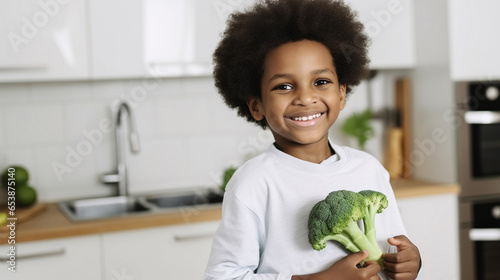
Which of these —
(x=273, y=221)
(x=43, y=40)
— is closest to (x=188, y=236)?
(x=43, y=40)

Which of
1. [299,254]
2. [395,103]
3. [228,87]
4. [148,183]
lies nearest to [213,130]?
[148,183]

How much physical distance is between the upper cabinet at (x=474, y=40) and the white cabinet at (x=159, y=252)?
1.20 meters

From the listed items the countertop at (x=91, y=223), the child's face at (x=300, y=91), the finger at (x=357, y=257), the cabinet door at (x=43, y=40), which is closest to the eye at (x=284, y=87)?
the child's face at (x=300, y=91)

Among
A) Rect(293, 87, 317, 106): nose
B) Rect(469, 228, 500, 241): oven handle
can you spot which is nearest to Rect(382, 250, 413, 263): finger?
Rect(293, 87, 317, 106): nose

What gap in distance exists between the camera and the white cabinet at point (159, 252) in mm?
2061

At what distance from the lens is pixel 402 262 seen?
3.30 ft

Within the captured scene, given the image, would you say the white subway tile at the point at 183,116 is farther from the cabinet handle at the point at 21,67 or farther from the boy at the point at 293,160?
the boy at the point at 293,160

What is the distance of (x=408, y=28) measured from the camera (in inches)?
103

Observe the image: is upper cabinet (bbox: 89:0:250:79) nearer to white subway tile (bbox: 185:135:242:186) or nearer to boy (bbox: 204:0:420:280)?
white subway tile (bbox: 185:135:242:186)

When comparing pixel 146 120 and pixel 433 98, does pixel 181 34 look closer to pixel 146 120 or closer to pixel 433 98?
pixel 146 120

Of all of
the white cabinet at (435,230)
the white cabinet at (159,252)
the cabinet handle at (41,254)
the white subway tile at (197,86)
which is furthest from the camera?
the white subway tile at (197,86)

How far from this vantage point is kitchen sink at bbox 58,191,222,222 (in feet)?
8.01

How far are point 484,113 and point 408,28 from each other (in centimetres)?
49

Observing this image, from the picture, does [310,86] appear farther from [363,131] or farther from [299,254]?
[363,131]
